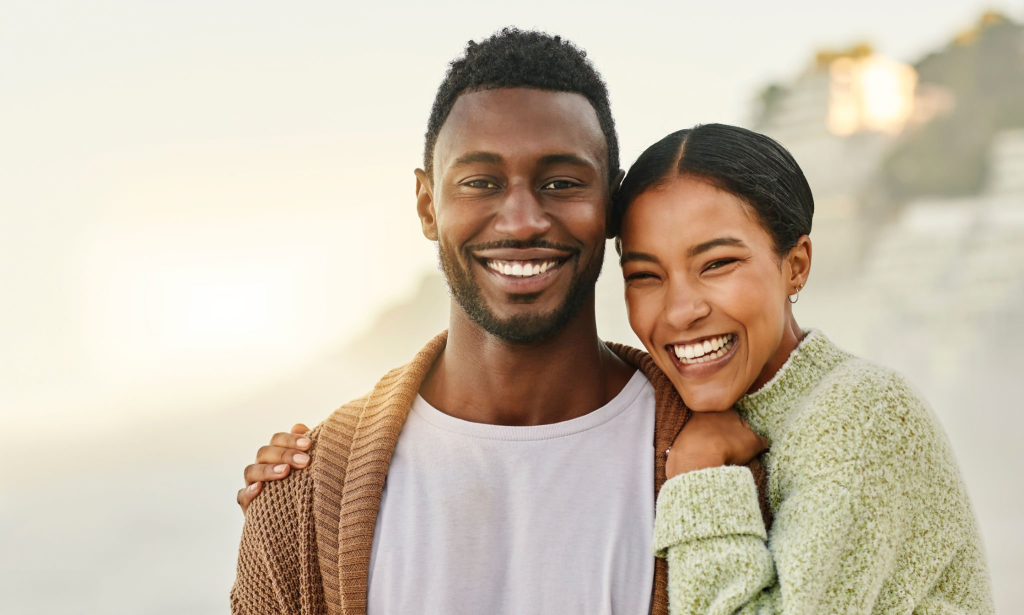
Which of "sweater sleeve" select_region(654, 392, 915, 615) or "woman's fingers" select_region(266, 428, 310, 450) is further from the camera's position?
"woman's fingers" select_region(266, 428, 310, 450)

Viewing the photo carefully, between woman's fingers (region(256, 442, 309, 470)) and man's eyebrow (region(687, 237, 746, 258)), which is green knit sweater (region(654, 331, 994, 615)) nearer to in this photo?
man's eyebrow (region(687, 237, 746, 258))

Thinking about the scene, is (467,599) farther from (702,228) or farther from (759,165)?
(759,165)

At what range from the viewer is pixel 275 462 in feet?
6.68

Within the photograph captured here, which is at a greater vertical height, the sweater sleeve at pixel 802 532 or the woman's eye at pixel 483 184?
the woman's eye at pixel 483 184

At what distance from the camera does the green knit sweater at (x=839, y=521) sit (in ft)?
5.44

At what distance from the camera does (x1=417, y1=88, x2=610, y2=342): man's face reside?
1.95 m

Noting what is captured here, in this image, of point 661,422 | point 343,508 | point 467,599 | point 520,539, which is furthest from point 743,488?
point 343,508

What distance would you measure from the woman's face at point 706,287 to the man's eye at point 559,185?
133 millimetres

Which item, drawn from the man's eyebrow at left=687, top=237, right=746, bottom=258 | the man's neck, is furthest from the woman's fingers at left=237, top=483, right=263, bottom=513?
the man's eyebrow at left=687, top=237, right=746, bottom=258

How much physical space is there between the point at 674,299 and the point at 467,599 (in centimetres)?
70

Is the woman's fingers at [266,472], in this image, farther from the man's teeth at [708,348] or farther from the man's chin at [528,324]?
the man's teeth at [708,348]

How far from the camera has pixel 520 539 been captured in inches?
74.4

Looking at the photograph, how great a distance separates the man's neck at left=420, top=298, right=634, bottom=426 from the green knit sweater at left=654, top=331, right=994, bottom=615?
382mm

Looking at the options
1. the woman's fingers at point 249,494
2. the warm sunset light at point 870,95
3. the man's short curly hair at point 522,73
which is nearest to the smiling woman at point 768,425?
the man's short curly hair at point 522,73
